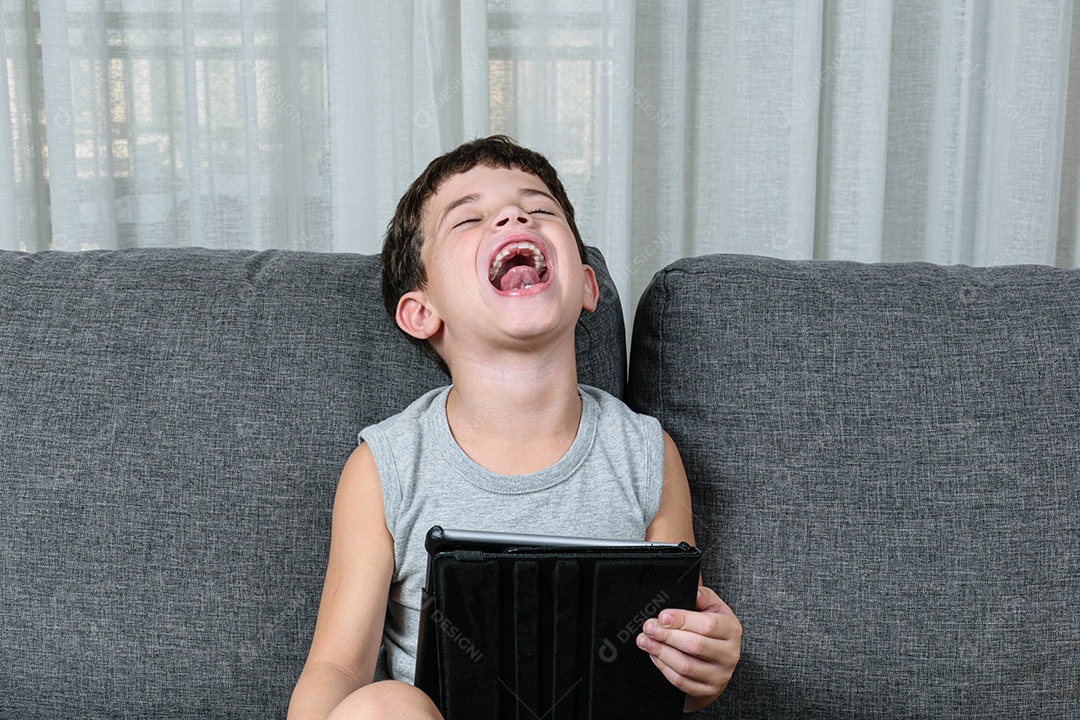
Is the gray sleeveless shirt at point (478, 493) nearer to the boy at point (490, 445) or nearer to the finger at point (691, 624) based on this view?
the boy at point (490, 445)

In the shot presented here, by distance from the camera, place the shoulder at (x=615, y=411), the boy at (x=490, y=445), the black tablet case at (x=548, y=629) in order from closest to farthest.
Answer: the black tablet case at (x=548, y=629), the boy at (x=490, y=445), the shoulder at (x=615, y=411)

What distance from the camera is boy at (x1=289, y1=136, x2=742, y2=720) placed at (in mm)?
1105

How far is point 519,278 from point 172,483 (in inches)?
18.4

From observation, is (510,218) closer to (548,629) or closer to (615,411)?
(615,411)

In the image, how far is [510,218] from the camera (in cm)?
Result: 115

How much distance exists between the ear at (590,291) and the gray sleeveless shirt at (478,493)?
15 centimetres

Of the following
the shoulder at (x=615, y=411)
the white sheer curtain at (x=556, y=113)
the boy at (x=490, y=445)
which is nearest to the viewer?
the boy at (x=490, y=445)

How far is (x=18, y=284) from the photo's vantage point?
50.5 inches

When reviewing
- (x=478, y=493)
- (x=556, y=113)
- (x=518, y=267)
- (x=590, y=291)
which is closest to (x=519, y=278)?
(x=518, y=267)

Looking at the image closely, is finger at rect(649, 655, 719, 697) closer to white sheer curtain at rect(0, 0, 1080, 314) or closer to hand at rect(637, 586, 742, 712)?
hand at rect(637, 586, 742, 712)

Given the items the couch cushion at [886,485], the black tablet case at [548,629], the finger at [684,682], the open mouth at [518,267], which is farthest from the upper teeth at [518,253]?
the finger at [684,682]

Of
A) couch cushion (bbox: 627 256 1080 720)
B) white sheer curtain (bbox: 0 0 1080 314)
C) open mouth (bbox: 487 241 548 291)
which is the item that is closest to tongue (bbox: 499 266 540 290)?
open mouth (bbox: 487 241 548 291)

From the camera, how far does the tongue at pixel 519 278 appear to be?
3.82ft

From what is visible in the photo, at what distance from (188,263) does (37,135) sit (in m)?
0.95
